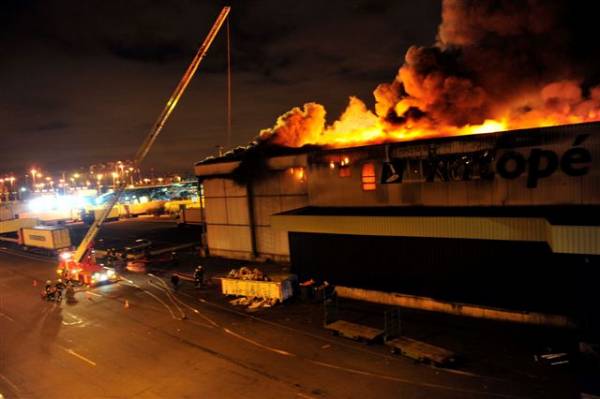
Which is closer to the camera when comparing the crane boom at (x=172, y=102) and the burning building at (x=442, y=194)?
the burning building at (x=442, y=194)

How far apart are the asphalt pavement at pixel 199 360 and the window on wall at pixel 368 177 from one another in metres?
8.25

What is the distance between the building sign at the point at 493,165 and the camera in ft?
58.6

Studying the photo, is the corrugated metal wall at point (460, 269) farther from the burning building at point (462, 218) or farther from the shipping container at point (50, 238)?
the shipping container at point (50, 238)

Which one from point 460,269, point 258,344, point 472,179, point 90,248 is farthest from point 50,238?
point 472,179

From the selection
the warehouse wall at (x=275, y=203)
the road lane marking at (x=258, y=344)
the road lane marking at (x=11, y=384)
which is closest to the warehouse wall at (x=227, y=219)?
the warehouse wall at (x=275, y=203)

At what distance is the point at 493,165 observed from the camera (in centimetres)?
1984

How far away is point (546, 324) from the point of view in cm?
1727

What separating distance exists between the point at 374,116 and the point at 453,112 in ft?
21.2

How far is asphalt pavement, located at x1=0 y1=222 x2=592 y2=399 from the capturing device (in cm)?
1362

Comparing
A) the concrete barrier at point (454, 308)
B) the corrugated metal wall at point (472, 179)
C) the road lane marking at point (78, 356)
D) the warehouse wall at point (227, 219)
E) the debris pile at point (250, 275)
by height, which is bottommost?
the road lane marking at point (78, 356)

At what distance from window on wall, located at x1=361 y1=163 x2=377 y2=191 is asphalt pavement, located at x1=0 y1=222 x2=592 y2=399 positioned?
27.1ft

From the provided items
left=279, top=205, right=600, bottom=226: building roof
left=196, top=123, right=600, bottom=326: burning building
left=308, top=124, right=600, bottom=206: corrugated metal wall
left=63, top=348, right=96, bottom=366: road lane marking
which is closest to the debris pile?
left=196, top=123, right=600, bottom=326: burning building

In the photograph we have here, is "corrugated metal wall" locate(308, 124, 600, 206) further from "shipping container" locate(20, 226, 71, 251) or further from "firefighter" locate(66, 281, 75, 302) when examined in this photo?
"shipping container" locate(20, 226, 71, 251)

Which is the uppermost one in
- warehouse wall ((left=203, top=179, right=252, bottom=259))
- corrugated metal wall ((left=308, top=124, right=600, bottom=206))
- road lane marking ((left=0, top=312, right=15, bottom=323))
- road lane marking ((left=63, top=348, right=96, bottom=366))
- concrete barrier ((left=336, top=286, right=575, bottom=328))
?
Answer: corrugated metal wall ((left=308, top=124, right=600, bottom=206))
